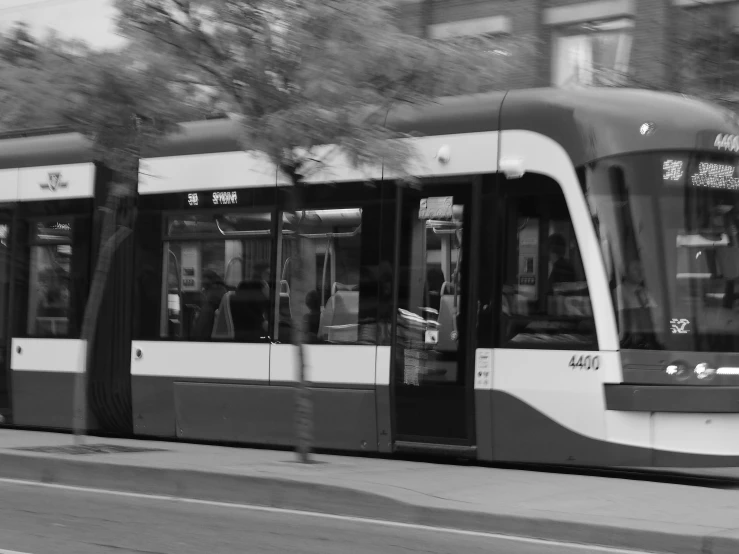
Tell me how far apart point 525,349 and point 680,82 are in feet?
26.8

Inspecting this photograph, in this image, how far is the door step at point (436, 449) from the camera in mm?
11750

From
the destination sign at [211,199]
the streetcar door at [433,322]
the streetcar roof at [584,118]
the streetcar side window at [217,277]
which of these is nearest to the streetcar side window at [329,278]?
the streetcar side window at [217,277]

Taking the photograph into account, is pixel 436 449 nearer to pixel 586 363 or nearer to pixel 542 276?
pixel 586 363

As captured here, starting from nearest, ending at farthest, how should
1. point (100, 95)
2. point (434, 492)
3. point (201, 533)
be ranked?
point (201, 533) < point (434, 492) < point (100, 95)

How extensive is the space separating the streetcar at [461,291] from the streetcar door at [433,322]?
0.8 inches

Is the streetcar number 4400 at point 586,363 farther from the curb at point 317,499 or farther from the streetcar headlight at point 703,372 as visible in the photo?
the curb at point 317,499

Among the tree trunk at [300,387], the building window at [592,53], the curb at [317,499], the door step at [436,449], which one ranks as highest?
the building window at [592,53]

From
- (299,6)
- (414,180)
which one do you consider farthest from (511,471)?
(299,6)

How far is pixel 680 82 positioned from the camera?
1839 centimetres

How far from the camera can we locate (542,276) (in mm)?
11461

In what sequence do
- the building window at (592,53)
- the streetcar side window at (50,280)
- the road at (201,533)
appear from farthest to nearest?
the building window at (592,53) → the streetcar side window at (50,280) → the road at (201,533)

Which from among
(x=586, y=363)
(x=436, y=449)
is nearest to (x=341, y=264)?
(x=436, y=449)

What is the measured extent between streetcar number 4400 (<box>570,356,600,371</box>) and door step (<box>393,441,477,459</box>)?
1.21 m

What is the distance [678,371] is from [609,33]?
37.1 ft
